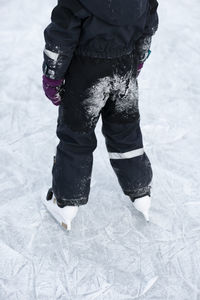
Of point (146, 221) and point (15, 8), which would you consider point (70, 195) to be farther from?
Answer: point (15, 8)

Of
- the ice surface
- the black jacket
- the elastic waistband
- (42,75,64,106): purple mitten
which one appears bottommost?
the ice surface

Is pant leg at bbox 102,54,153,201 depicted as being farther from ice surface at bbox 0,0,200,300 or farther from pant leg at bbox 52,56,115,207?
ice surface at bbox 0,0,200,300

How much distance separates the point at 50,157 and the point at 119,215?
2.08 ft

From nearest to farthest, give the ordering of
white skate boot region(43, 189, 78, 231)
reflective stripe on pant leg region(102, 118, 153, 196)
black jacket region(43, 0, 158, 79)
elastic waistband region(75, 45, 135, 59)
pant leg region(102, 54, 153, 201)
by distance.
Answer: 1. black jacket region(43, 0, 158, 79)
2. elastic waistband region(75, 45, 135, 59)
3. pant leg region(102, 54, 153, 201)
4. reflective stripe on pant leg region(102, 118, 153, 196)
5. white skate boot region(43, 189, 78, 231)

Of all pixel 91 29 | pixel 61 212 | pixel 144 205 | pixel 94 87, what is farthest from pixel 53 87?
pixel 144 205

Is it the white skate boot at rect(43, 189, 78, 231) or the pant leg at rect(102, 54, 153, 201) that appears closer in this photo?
the pant leg at rect(102, 54, 153, 201)

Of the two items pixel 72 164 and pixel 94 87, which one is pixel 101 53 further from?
pixel 72 164

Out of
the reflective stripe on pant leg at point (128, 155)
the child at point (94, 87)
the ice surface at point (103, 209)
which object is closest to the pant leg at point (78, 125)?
the child at point (94, 87)

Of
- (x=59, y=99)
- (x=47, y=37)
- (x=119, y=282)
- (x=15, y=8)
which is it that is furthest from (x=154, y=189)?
(x=15, y=8)

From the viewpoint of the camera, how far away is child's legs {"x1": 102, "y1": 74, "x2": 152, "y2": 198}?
83.8 inches

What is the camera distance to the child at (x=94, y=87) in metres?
1.78

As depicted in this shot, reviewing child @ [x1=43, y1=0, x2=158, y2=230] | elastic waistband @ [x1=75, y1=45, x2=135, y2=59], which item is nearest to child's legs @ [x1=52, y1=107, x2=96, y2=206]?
child @ [x1=43, y1=0, x2=158, y2=230]

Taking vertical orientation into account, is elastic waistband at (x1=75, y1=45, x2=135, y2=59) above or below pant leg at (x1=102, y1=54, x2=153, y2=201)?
above

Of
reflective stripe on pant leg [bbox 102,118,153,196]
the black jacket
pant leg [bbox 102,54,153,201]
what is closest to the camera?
the black jacket
